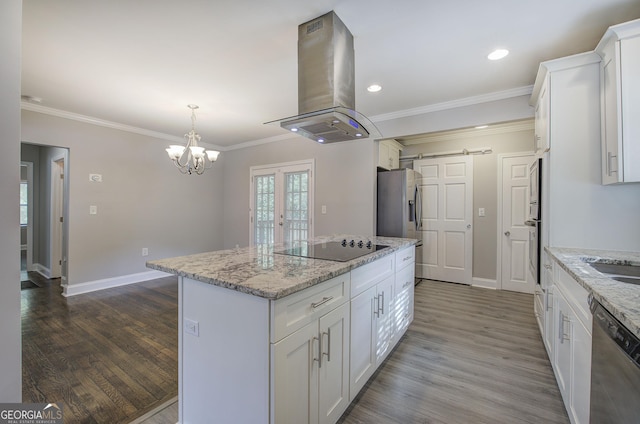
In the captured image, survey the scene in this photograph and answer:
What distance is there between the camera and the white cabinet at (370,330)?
1692 millimetres

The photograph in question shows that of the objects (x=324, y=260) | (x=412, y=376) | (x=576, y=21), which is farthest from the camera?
(x=412, y=376)

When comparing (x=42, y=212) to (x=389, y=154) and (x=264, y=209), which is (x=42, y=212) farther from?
(x=389, y=154)

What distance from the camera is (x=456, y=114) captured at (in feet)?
11.0

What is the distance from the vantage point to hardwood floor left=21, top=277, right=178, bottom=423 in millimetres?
1767

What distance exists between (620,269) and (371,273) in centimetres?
160

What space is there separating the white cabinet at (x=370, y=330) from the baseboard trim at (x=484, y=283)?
277cm

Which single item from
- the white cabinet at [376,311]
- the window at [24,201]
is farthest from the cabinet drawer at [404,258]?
the window at [24,201]

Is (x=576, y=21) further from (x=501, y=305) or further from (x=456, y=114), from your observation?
(x=501, y=305)

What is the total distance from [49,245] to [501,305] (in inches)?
280

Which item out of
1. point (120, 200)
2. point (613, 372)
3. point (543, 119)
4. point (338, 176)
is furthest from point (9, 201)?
point (120, 200)

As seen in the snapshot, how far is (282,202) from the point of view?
4996 mm

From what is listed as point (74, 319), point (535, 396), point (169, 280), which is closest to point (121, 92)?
point (74, 319)

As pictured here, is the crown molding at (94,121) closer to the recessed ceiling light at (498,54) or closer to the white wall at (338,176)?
the white wall at (338,176)

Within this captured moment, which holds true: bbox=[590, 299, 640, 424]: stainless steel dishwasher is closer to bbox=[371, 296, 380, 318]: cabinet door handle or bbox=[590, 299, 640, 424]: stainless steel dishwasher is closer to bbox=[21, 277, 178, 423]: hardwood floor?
bbox=[371, 296, 380, 318]: cabinet door handle
